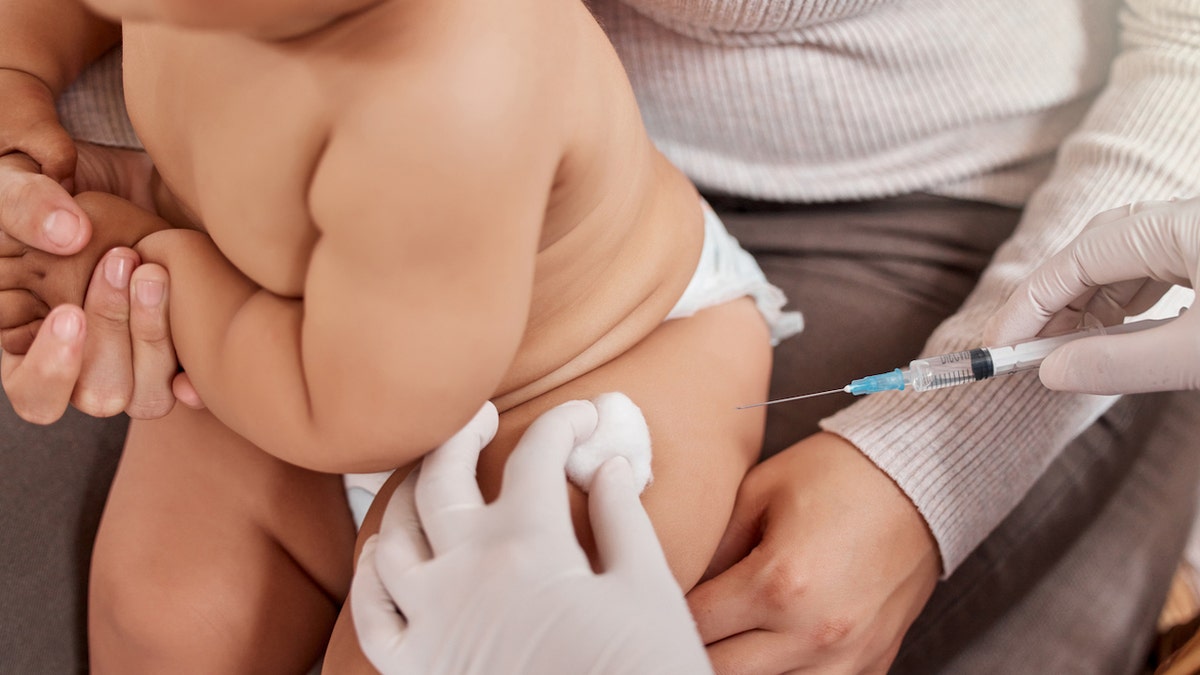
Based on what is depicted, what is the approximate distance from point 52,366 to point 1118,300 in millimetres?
892

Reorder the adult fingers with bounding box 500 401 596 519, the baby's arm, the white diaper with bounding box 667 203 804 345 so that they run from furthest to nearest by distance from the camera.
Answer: the white diaper with bounding box 667 203 804 345 → the adult fingers with bounding box 500 401 596 519 → the baby's arm

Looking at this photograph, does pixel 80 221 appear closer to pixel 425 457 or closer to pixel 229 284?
pixel 229 284

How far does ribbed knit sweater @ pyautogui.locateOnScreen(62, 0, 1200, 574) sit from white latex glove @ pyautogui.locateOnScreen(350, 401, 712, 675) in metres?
0.30

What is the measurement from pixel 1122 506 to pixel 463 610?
71cm

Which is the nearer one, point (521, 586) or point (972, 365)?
point (521, 586)

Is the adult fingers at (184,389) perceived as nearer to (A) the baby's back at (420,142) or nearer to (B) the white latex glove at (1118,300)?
(A) the baby's back at (420,142)

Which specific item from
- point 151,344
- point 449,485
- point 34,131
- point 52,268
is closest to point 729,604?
point 449,485

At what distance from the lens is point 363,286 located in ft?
1.62

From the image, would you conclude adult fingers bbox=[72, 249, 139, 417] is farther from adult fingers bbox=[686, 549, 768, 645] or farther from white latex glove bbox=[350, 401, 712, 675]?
adult fingers bbox=[686, 549, 768, 645]

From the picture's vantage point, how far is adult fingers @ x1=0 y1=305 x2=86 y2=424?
625 millimetres

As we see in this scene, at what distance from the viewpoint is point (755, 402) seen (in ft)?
2.62

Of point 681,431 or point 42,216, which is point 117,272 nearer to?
point 42,216

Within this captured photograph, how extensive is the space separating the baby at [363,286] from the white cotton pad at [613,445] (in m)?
0.02

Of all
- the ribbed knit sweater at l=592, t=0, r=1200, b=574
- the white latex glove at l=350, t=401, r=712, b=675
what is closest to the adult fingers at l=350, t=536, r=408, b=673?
the white latex glove at l=350, t=401, r=712, b=675
